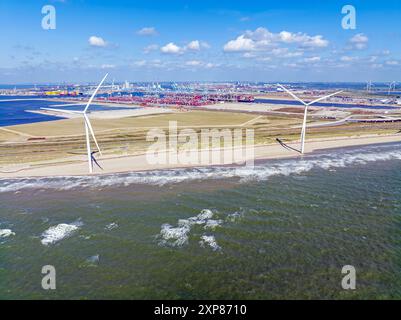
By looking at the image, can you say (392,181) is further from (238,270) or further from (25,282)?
(25,282)

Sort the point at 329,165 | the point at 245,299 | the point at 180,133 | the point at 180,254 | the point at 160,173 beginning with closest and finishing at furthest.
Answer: the point at 245,299
the point at 180,254
the point at 160,173
the point at 329,165
the point at 180,133

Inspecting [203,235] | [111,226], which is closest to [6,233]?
[111,226]

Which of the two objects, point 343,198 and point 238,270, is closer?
point 238,270

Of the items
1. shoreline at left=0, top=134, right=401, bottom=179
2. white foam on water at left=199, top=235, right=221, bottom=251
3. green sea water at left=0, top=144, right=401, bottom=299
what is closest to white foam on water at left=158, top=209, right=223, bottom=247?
green sea water at left=0, top=144, right=401, bottom=299

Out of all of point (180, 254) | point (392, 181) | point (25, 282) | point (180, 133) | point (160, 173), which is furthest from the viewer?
point (180, 133)

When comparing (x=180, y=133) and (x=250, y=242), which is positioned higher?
(x=180, y=133)

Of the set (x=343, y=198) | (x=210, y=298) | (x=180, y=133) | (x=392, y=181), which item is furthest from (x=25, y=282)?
(x=180, y=133)

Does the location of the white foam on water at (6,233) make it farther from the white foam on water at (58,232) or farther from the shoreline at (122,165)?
the shoreline at (122,165)
